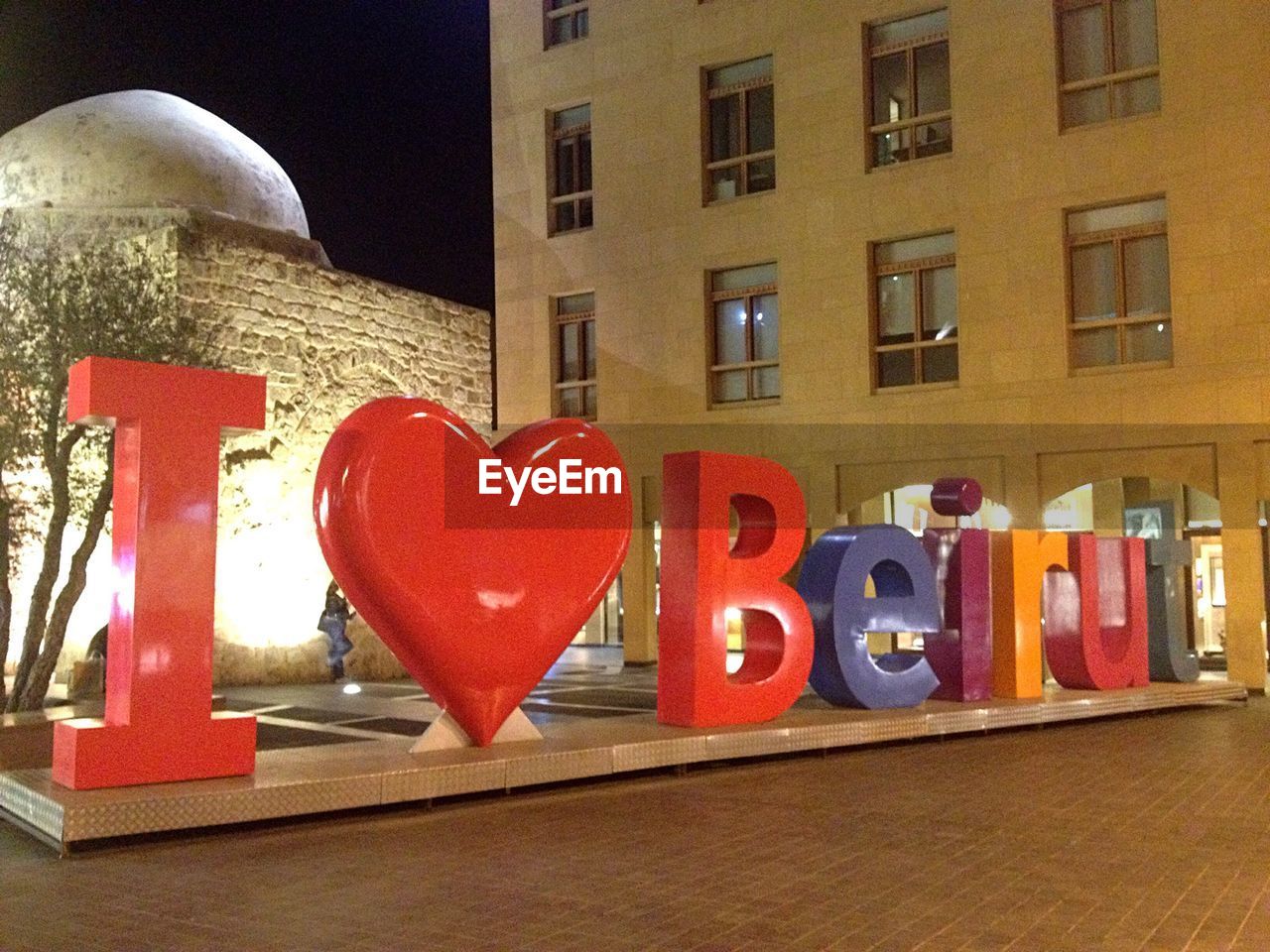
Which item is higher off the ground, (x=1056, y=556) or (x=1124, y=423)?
(x=1124, y=423)

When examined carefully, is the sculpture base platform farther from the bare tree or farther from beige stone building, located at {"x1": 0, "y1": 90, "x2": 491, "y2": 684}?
beige stone building, located at {"x1": 0, "y1": 90, "x2": 491, "y2": 684}

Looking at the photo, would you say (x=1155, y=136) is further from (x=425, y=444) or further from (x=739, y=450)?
(x=425, y=444)

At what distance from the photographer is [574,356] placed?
2262 cm

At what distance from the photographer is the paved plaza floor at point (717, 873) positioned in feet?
18.3

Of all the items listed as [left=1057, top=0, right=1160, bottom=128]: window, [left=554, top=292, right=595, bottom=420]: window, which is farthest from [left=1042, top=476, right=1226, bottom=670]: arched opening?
[left=554, top=292, right=595, bottom=420]: window

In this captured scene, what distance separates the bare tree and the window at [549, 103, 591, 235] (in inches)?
366

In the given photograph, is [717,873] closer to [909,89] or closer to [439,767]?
[439,767]

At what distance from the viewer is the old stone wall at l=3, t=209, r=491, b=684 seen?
1677 cm

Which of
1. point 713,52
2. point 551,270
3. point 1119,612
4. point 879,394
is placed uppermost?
point 713,52

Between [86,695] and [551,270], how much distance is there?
1125cm

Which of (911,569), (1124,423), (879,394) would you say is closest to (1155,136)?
(1124,423)

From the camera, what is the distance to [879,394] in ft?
63.0

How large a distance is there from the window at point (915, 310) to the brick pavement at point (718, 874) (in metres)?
9.92

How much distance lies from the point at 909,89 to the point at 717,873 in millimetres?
15455
